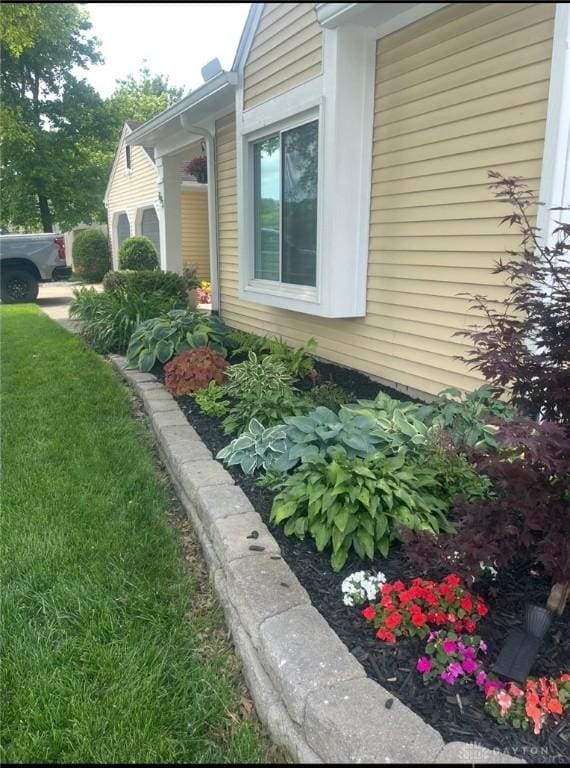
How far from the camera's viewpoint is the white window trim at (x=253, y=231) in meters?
4.82

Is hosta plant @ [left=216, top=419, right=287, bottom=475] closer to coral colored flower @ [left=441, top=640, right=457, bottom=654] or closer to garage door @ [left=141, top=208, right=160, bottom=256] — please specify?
coral colored flower @ [left=441, top=640, right=457, bottom=654]

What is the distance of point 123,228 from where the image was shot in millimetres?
19812

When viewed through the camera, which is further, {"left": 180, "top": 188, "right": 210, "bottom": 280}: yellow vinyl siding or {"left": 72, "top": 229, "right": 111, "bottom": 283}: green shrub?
{"left": 72, "top": 229, "right": 111, "bottom": 283}: green shrub

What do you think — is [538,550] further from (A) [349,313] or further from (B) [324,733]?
(A) [349,313]

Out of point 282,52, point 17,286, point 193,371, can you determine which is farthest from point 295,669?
point 17,286

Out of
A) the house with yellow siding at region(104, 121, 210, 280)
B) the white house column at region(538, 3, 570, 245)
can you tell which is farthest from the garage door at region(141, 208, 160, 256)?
the white house column at region(538, 3, 570, 245)

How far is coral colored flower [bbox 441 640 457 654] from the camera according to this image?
1.83 metres

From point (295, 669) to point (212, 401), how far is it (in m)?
2.93

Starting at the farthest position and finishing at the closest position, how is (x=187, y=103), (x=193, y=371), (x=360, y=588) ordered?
(x=187, y=103) < (x=193, y=371) < (x=360, y=588)

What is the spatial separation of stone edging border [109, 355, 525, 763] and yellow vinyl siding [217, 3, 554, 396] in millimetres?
2119

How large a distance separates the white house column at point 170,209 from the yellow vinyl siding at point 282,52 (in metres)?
5.17

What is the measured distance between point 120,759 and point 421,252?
11.9ft

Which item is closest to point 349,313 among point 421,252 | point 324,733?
point 421,252

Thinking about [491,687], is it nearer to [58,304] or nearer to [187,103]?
[187,103]
